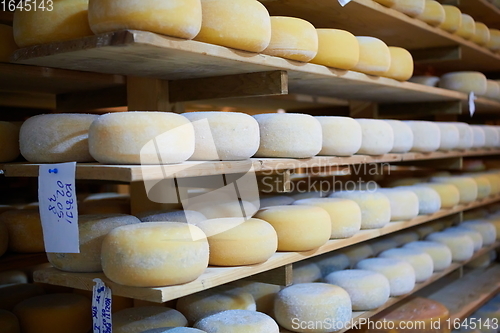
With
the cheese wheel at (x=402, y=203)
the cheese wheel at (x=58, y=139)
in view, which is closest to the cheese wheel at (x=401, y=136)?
the cheese wheel at (x=402, y=203)

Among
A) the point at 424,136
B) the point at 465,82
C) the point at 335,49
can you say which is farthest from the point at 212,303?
the point at 465,82

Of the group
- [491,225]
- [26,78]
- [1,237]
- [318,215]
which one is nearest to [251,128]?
[318,215]

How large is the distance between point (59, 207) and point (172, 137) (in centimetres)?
40

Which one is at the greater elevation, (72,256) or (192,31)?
(192,31)

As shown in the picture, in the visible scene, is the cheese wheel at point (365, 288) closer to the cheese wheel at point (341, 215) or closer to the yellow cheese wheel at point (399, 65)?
the cheese wheel at point (341, 215)

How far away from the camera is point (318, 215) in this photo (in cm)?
202

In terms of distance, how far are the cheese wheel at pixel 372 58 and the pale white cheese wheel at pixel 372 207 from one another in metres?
0.59

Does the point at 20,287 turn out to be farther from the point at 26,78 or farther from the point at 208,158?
the point at 208,158

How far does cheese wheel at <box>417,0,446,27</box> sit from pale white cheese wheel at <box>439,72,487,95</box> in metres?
0.62

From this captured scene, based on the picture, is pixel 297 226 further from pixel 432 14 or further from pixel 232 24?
pixel 432 14

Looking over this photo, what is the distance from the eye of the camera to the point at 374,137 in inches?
96.0

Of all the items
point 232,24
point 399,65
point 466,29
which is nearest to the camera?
point 232,24

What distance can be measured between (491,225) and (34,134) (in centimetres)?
322

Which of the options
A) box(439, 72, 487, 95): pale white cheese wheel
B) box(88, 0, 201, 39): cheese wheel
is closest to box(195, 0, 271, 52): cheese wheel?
box(88, 0, 201, 39): cheese wheel
